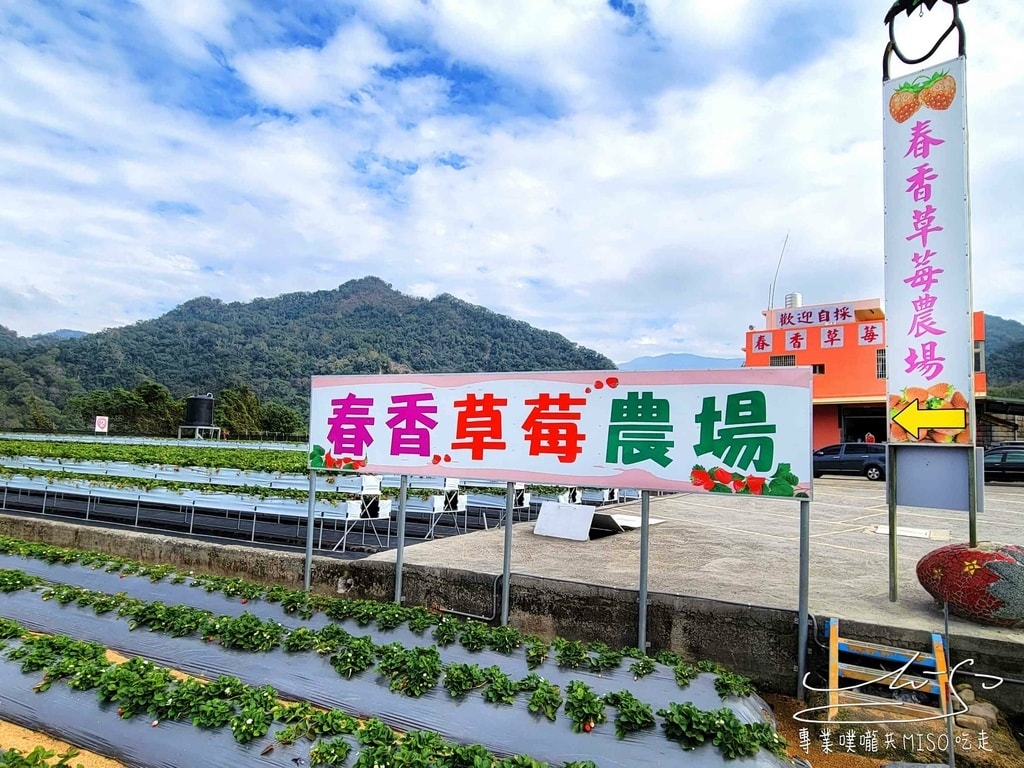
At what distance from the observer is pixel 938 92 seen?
4938 millimetres

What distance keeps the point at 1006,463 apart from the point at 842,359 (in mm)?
8384

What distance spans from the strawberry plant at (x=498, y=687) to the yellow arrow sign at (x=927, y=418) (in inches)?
151

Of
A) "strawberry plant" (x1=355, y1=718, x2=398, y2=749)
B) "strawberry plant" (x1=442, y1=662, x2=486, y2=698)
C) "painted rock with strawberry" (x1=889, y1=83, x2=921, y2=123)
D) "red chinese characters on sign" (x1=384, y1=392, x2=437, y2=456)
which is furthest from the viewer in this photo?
"red chinese characters on sign" (x1=384, y1=392, x2=437, y2=456)

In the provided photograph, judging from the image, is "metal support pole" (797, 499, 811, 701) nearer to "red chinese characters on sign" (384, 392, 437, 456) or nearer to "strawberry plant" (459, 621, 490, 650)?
"strawberry plant" (459, 621, 490, 650)

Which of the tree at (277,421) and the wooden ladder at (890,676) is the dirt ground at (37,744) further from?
the tree at (277,421)

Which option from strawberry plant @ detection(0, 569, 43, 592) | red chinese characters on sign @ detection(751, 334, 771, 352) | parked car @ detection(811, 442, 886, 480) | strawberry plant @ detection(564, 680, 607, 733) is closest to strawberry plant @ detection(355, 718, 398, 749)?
strawberry plant @ detection(564, 680, 607, 733)

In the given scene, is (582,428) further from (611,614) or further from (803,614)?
(803,614)

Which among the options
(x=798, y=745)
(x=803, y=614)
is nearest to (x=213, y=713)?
(x=798, y=745)

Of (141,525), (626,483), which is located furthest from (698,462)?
(141,525)

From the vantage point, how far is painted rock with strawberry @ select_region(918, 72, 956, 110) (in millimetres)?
4883

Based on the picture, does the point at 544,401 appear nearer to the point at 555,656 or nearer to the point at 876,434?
the point at 555,656

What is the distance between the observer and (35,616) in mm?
5262

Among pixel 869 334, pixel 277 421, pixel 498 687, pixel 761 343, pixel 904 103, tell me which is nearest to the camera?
pixel 498 687

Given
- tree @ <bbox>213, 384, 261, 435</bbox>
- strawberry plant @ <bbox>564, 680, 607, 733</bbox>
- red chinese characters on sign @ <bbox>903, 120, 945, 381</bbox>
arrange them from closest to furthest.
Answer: strawberry plant @ <bbox>564, 680, 607, 733</bbox>
red chinese characters on sign @ <bbox>903, 120, 945, 381</bbox>
tree @ <bbox>213, 384, 261, 435</bbox>
